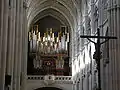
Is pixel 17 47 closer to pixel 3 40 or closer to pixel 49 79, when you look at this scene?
pixel 3 40

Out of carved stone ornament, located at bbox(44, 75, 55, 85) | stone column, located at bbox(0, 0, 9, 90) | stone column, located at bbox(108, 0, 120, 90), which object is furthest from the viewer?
carved stone ornament, located at bbox(44, 75, 55, 85)

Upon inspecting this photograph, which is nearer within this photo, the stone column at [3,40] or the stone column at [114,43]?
the stone column at [3,40]

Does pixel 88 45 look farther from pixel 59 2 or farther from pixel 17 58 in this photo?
pixel 59 2

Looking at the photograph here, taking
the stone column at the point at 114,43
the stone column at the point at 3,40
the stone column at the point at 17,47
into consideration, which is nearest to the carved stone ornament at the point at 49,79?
the stone column at the point at 17,47

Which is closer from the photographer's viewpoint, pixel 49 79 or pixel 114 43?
pixel 114 43

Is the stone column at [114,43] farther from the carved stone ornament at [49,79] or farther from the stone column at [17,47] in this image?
the carved stone ornament at [49,79]

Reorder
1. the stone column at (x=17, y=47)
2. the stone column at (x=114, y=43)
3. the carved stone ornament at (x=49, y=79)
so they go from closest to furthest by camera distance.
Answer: the stone column at (x=114, y=43)
the stone column at (x=17, y=47)
the carved stone ornament at (x=49, y=79)

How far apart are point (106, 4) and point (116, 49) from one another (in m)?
5.00

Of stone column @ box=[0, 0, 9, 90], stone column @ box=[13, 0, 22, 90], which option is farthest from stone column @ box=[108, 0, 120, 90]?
stone column @ box=[0, 0, 9, 90]

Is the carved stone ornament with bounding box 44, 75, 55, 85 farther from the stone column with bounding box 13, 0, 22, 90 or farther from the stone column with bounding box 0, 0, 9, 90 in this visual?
the stone column with bounding box 0, 0, 9, 90

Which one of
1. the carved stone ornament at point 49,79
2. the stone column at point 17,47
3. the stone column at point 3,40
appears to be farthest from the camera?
the carved stone ornament at point 49,79

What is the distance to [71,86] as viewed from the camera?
4806 cm

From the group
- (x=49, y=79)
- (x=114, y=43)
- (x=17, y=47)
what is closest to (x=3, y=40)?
(x=17, y=47)

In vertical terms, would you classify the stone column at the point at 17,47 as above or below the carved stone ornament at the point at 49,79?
above
